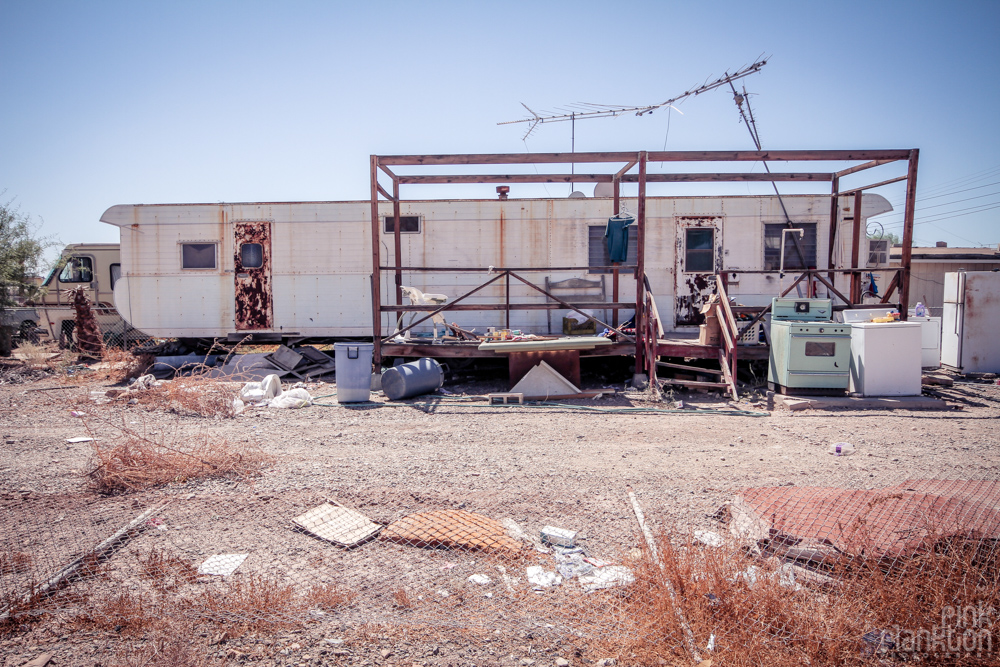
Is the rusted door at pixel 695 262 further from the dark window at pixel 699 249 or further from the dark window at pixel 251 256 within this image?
the dark window at pixel 251 256

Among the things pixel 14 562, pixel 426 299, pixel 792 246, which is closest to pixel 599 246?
pixel 426 299

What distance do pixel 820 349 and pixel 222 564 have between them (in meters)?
7.33

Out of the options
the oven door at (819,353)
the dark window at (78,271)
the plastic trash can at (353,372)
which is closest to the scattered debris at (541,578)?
the plastic trash can at (353,372)

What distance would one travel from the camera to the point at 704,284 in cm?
1038

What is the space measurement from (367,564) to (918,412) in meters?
7.14

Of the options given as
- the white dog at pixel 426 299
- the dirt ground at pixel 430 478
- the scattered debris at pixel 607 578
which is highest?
the white dog at pixel 426 299

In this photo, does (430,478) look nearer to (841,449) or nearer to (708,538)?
(708,538)

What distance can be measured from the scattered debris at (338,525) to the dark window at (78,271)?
39.7 ft

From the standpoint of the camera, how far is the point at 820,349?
753 cm

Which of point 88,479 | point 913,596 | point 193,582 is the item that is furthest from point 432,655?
point 88,479

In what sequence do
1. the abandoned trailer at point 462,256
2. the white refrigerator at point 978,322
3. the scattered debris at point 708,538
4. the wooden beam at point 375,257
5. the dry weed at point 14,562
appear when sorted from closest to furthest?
1. the dry weed at point 14,562
2. the scattered debris at point 708,538
3. the wooden beam at point 375,257
4. the white refrigerator at point 978,322
5. the abandoned trailer at point 462,256

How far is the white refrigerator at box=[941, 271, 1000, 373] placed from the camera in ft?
33.1

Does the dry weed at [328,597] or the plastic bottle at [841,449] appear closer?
the dry weed at [328,597]

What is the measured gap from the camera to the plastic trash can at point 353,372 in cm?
776
